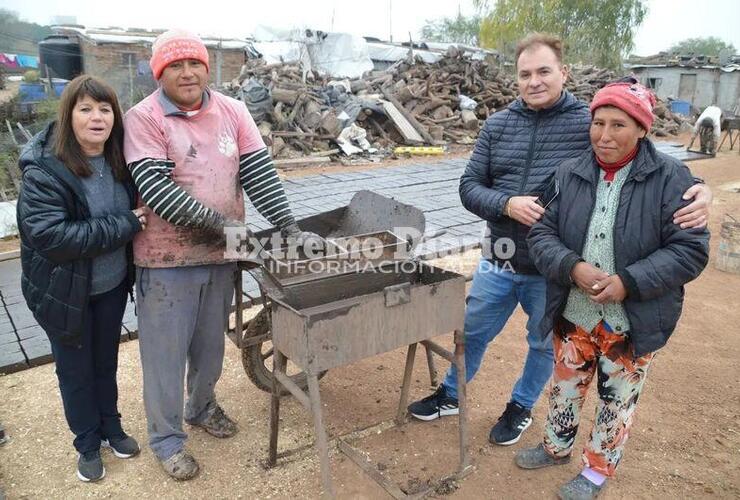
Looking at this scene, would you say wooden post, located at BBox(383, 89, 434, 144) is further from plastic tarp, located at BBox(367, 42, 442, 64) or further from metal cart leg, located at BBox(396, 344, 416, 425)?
metal cart leg, located at BBox(396, 344, 416, 425)

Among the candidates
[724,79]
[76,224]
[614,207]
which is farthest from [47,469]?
[724,79]

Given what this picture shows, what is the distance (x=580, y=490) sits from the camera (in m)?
2.62

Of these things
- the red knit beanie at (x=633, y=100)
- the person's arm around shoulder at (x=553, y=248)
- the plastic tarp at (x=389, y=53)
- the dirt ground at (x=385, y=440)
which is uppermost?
the plastic tarp at (x=389, y=53)

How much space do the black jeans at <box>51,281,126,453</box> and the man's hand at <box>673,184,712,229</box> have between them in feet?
7.97

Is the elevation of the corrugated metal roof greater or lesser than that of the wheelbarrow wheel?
greater

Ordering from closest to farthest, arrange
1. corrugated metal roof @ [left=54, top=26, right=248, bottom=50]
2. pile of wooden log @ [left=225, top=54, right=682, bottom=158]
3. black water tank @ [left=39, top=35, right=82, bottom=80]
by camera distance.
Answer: pile of wooden log @ [left=225, top=54, right=682, bottom=158], corrugated metal roof @ [left=54, top=26, right=248, bottom=50], black water tank @ [left=39, top=35, right=82, bottom=80]

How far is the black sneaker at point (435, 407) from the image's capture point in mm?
3264

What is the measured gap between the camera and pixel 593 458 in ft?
8.61

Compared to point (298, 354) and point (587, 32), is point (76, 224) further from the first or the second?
point (587, 32)

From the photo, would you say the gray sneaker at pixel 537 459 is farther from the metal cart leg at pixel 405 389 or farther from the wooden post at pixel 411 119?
the wooden post at pixel 411 119

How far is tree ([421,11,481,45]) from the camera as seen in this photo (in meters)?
52.6

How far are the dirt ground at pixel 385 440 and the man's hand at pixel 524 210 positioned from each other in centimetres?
133

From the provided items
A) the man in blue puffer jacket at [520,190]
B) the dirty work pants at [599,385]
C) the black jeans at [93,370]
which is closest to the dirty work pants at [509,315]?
the man in blue puffer jacket at [520,190]

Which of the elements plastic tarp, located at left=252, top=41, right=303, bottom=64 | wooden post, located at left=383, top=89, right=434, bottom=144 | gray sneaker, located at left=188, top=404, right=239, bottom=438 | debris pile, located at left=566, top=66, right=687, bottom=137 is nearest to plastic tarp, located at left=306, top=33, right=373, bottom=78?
plastic tarp, located at left=252, top=41, right=303, bottom=64
